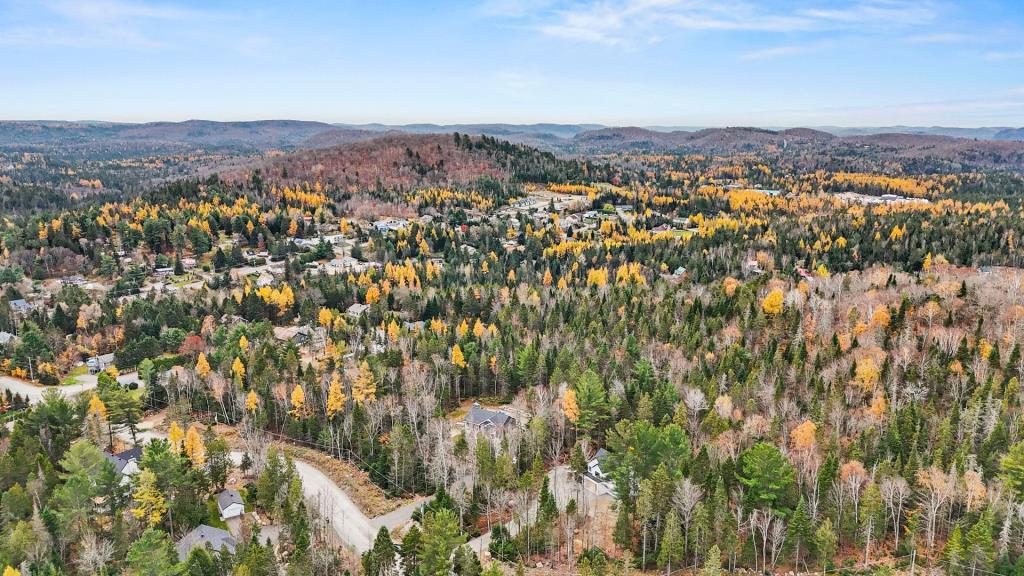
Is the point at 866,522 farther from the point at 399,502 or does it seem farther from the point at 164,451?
the point at 164,451

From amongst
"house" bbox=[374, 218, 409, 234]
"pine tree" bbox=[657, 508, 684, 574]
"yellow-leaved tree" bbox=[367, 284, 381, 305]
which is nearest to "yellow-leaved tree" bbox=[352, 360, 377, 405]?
"pine tree" bbox=[657, 508, 684, 574]

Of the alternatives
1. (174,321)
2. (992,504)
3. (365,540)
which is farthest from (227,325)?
(992,504)

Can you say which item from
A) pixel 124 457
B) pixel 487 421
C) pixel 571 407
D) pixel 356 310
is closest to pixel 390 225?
pixel 356 310

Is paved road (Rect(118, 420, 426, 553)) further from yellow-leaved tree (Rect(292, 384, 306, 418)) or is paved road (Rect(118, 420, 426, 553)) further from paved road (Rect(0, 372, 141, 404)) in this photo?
paved road (Rect(0, 372, 141, 404))

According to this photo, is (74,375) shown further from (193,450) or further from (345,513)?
(345,513)

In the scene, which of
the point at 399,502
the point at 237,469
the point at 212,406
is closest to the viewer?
the point at 399,502
